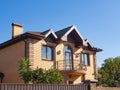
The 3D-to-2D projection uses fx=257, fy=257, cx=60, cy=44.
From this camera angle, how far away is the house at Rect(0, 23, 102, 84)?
24.5m

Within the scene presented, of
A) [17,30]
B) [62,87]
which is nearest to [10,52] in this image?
[17,30]

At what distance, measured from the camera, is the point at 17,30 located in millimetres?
27719

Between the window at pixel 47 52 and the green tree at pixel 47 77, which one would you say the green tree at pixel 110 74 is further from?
the green tree at pixel 47 77

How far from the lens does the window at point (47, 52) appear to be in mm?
25416

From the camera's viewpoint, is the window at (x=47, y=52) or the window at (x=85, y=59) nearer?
the window at (x=47, y=52)

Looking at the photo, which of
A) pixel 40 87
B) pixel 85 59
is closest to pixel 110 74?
pixel 85 59

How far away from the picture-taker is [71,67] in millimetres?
27562

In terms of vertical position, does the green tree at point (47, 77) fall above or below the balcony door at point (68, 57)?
below

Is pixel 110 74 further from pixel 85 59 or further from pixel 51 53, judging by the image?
pixel 51 53

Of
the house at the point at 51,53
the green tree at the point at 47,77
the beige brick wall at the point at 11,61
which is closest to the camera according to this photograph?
the green tree at the point at 47,77

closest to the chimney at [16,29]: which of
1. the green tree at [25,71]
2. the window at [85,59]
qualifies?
the green tree at [25,71]

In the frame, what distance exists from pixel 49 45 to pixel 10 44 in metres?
3.95

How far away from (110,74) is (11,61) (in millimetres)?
11350

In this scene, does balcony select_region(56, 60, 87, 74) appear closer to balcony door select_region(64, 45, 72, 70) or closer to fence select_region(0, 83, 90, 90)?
balcony door select_region(64, 45, 72, 70)
